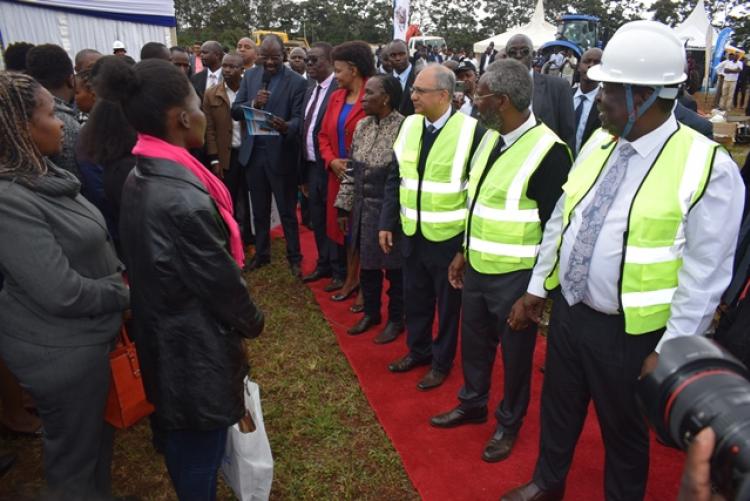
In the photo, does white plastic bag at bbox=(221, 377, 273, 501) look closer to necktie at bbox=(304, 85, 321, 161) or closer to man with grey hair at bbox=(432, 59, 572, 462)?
man with grey hair at bbox=(432, 59, 572, 462)

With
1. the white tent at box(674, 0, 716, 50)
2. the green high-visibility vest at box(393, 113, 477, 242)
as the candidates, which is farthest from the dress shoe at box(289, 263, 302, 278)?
the white tent at box(674, 0, 716, 50)

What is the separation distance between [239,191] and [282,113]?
1.11 m

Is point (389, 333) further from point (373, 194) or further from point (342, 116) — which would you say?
point (342, 116)

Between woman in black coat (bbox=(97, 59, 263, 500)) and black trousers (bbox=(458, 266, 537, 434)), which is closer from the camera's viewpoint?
woman in black coat (bbox=(97, 59, 263, 500))

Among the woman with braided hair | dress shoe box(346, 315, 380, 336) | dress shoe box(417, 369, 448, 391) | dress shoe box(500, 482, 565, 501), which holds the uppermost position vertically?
the woman with braided hair

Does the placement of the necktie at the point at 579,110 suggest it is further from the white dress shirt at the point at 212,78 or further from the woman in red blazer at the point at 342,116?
the white dress shirt at the point at 212,78

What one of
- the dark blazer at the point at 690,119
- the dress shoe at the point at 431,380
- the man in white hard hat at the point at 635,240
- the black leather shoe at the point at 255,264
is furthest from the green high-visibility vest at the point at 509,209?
the black leather shoe at the point at 255,264

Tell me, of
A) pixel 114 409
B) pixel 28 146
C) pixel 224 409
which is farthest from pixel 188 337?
pixel 28 146

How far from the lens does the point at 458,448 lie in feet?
9.72

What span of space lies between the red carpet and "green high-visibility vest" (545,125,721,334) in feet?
4.07

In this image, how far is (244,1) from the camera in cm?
4856

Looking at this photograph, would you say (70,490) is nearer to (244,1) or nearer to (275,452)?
(275,452)

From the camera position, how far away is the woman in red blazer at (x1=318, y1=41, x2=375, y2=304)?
4.18 metres

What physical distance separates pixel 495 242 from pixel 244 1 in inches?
2069
